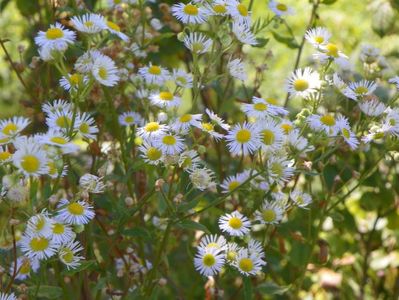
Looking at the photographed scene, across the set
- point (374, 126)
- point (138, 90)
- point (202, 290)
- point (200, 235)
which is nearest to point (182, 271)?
point (202, 290)

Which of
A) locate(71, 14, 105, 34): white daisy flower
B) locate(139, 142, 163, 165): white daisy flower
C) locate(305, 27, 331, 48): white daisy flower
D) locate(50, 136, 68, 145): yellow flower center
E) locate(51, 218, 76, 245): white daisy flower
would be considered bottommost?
locate(51, 218, 76, 245): white daisy flower

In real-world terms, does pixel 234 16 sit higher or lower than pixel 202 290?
higher

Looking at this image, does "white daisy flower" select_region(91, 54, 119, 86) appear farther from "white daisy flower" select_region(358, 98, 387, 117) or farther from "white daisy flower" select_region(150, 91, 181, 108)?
"white daisy flower" select_region(358, 98, 387, 117)

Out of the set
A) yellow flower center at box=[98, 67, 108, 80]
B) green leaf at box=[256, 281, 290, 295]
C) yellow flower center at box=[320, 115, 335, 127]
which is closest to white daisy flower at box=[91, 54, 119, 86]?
yellow flower center at box=[98, 67, 108, 80]

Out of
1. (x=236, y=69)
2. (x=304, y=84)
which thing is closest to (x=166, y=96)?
(x=236, y=69)

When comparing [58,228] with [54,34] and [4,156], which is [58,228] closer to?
[4,156]

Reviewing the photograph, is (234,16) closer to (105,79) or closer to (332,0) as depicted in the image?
(105,79)

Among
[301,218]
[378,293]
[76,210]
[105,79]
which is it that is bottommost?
[378,293]

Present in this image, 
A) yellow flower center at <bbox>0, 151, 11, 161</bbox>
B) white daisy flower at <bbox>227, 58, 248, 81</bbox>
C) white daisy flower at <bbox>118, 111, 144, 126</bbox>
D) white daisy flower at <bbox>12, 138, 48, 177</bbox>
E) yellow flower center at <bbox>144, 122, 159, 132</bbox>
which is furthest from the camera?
white daisy flower at <bbox>118, 111, 144, 126</bbox>
